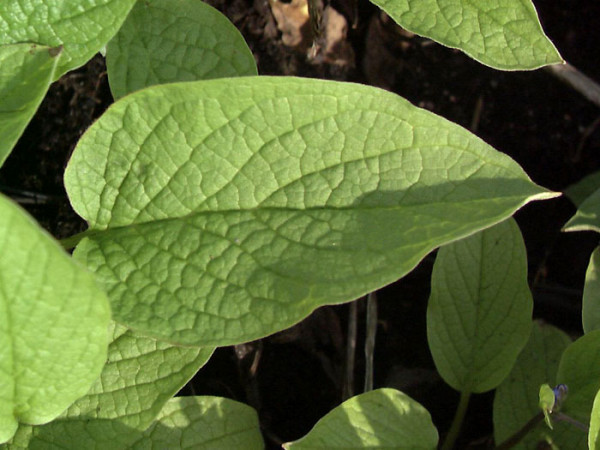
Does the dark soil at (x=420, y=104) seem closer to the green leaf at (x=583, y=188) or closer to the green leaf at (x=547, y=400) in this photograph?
the green leaf at (x=583, y=188)

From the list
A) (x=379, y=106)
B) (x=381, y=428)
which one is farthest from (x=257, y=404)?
(x=379, y=106)

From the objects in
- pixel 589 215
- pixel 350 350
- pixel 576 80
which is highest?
pixel 576 80

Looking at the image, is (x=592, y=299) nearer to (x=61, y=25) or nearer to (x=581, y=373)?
(x=581, y=373)

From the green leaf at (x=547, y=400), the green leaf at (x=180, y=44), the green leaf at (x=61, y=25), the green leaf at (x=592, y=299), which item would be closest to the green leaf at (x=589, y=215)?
the green leaf at (x=592, y=299)

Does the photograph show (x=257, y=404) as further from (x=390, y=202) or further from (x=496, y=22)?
(x=496, y=22)

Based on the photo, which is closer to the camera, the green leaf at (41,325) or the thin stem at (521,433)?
the green leaf at (41,325)

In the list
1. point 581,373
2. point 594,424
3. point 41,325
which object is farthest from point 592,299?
point 41,325
